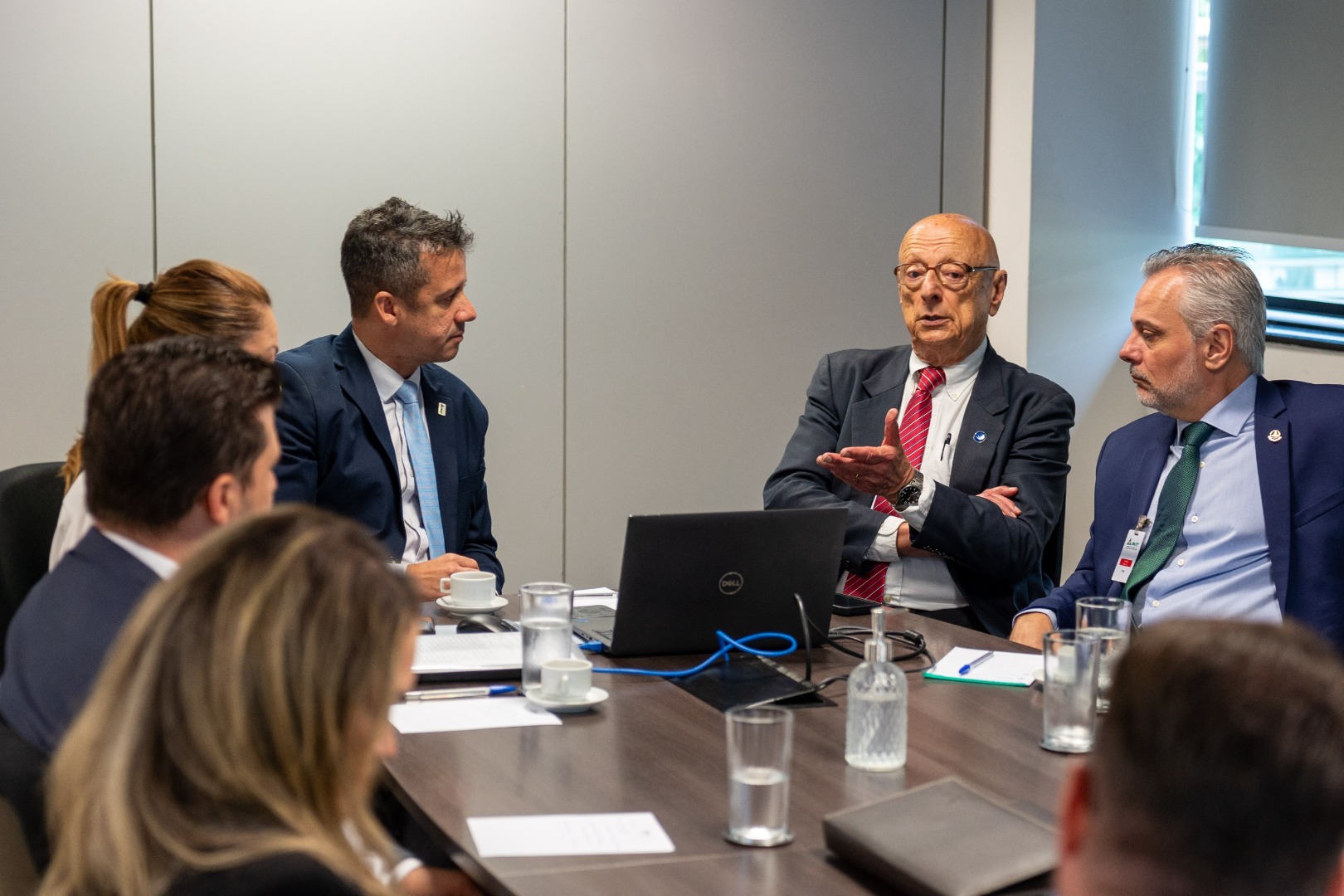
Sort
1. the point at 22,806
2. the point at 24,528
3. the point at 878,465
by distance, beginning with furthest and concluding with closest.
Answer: the point at 878,465, the point at 24,528, the point at 22,806

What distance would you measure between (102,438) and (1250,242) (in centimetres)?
388

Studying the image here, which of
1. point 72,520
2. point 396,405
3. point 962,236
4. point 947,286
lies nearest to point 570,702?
point 72,520

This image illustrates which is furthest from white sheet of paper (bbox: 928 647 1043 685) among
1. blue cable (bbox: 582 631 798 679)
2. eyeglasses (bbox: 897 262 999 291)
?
eyeglasses (bbox: 897 262 999 291)

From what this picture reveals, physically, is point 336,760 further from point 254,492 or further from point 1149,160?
point 1149,160

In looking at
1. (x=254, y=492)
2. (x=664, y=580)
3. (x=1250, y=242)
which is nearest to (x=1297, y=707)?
(x=254, y=492)

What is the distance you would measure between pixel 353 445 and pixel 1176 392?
189 centimetres

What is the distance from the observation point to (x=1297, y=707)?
0.81m

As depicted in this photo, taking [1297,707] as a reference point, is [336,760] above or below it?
below

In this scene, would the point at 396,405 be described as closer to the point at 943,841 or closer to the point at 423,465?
the point at 423,465

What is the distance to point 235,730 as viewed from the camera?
3.28ft

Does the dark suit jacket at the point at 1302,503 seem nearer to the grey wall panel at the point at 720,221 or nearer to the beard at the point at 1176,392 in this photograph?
the beard at the point at 1176,392

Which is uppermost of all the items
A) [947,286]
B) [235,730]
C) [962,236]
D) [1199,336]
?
[962,236]

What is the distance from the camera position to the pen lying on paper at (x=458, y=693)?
83.3 inches

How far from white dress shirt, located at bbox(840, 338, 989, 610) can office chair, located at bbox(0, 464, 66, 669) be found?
1789mm
